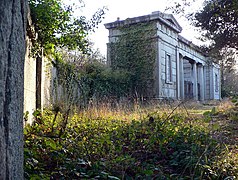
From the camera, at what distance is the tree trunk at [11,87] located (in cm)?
102

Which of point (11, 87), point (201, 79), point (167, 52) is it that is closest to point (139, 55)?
point (167, 52)

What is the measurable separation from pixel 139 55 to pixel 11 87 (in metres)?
13.8

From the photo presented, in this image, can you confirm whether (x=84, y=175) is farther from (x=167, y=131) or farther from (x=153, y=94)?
(x=153, y=94)

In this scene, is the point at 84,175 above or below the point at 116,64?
below

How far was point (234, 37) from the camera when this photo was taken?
38.2 feet

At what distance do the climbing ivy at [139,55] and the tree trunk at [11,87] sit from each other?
13126mm

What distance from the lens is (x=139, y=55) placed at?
14719 mm

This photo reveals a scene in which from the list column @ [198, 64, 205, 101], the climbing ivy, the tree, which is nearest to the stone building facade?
the climbing ivy

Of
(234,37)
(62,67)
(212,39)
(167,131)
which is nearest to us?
(167,131)

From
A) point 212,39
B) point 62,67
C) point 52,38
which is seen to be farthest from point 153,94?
point 52,38

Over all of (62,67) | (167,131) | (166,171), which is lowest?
(166,171)

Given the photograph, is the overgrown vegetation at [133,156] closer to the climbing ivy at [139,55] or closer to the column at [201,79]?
the climbing ivy at [139,55]

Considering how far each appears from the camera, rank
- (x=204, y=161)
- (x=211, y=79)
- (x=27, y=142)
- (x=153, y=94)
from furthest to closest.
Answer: (x=211, y=79) < (x=153, y=94) < (x=27, y=142) < (x=204, y=161)

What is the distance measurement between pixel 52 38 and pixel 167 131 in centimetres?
283
